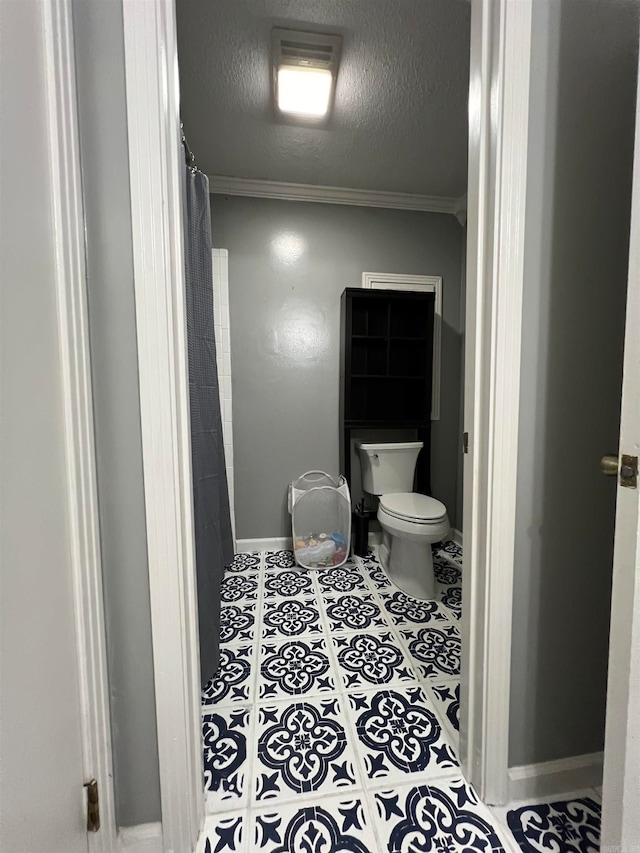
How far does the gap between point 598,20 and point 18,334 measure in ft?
4.67

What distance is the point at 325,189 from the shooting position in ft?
7.30

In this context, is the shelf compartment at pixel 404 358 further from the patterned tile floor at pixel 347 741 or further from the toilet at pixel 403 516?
the patterned tile floor at pixel 347 741

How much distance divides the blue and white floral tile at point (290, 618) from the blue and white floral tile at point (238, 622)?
0.06 meters

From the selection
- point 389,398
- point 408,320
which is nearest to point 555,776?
point 389,398

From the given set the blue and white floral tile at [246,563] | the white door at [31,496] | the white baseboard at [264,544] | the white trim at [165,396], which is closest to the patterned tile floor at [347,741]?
the white trim at [165,396]

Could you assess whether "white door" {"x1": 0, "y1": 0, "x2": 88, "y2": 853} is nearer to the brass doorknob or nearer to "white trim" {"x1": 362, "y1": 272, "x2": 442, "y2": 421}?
the brass doorknob

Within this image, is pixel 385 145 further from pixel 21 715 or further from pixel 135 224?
pixel 21 715

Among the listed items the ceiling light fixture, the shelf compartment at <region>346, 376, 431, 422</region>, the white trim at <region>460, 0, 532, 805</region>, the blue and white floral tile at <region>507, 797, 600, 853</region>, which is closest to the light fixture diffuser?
the ceiling light fixture

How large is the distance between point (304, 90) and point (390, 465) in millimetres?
1954

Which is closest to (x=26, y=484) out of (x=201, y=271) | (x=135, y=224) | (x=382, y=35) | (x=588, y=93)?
(x=135, y=224)

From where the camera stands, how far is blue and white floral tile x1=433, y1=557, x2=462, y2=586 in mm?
2023

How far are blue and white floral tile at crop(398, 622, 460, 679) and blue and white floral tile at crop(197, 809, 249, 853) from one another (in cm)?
76

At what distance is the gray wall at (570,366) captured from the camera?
83 centimetres

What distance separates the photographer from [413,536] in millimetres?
1770
